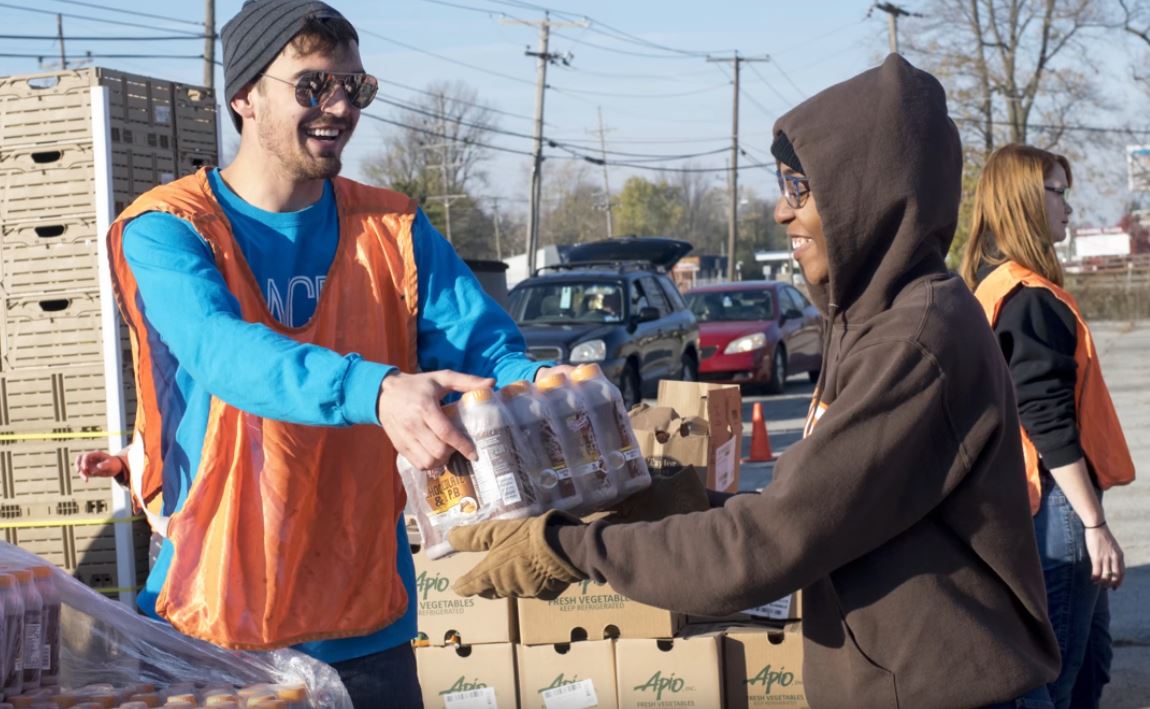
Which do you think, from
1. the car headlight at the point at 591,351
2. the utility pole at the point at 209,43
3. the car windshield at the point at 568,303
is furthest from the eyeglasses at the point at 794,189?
the utility pole at the point at 209,43

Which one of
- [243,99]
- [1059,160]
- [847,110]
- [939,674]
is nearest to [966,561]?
[939,674]

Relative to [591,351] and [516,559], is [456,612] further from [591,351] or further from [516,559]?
[591,351]

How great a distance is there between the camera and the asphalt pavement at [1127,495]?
6469 millimetres

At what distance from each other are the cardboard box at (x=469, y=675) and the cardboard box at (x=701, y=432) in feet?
3.40

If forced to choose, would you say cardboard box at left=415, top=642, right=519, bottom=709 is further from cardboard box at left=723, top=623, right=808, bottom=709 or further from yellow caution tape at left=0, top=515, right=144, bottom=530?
yellow caution tape at left=0, top=515, right=144, bottom=530

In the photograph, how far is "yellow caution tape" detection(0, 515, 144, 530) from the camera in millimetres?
5844

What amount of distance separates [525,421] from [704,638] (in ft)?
10.7

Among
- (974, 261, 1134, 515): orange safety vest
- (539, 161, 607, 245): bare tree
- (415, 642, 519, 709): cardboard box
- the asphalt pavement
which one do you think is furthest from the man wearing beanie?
(539, 161, 607, 245): bare tree

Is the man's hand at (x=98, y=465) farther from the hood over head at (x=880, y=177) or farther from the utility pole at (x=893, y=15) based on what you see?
the utility pole at (x=893, y=15)

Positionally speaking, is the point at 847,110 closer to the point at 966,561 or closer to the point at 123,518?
the point at 966,561

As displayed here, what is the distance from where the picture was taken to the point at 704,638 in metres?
5.61

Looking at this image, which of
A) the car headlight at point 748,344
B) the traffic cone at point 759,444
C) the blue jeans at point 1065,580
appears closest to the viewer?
the blue jeans at point 1065,580

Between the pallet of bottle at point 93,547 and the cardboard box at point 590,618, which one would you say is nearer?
the cardboard box at point 590,618

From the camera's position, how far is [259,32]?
289cm
